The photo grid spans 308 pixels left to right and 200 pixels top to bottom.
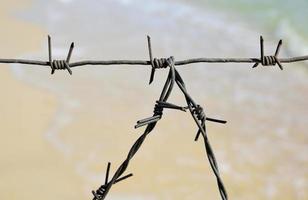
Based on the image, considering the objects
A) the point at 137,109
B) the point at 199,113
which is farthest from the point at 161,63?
the point at 137,109

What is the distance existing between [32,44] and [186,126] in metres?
2.35

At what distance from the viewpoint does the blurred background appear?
4711 mm

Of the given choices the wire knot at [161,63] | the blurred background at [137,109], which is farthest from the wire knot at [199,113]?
the blurred background at [137,109]

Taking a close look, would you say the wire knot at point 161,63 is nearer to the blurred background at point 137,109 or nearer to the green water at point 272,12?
the blurred background at point 137,109

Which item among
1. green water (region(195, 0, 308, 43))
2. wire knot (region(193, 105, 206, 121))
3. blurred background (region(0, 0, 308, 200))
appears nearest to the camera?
wire knot (region(193, 105, 206, 121))

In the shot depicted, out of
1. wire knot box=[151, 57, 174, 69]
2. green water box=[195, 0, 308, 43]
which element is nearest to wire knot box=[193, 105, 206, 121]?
wire knot box=[151, 57, 174, 69]

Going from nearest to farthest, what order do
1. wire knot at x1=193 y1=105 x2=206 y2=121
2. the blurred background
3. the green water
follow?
wire knot at x1=193 y1=105 x2=206 y2=121 → the blurred background → the green water

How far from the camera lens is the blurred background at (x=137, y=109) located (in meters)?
4.71

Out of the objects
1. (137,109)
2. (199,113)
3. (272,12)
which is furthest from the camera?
Answer: (272,12)

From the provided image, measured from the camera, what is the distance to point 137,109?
5.69 m

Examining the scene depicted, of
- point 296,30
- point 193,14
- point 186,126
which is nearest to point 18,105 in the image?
point 186,126

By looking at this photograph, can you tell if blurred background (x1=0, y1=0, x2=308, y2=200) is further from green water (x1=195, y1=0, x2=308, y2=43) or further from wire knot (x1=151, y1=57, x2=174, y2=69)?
Answer: wire knot (x1=151, y1=57, x2=174, y2=69)

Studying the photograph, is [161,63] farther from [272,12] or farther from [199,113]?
[272,12]

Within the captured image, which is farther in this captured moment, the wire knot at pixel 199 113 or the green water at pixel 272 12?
the green water at pixel 272 12
